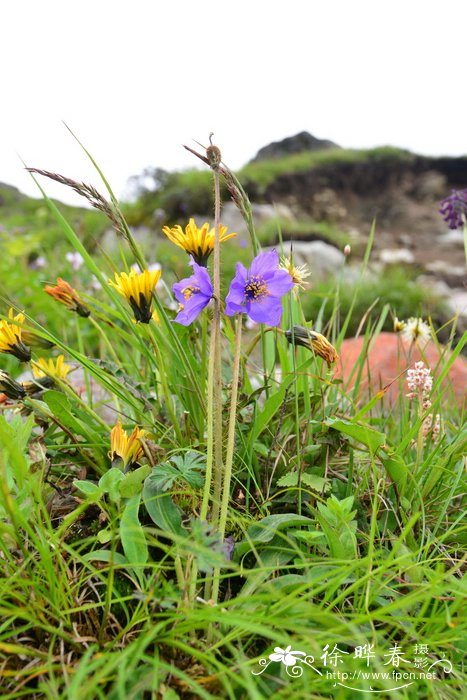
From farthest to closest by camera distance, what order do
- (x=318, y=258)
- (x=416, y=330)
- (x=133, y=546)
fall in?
(x=318, y=258), (x=416, y=330), (x=133, y=546)

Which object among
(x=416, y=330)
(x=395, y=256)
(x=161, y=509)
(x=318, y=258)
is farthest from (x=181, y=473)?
(x=395, y=256)

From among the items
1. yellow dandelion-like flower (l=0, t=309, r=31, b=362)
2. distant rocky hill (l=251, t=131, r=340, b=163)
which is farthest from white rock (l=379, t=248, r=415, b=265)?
yellow dandelion-like flower (l=0, t=309, r=31, b=362)

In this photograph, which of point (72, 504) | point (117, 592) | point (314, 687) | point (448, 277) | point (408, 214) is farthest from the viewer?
point (408, 214)

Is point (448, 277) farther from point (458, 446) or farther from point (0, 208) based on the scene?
point (0, 208)

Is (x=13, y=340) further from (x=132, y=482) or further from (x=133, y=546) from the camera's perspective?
(x=133, y=546)

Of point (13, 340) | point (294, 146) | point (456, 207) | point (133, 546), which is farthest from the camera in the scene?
point (294, 146)

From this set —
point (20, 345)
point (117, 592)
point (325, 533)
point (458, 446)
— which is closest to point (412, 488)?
point (458, 446)

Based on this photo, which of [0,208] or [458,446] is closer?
[458,446]

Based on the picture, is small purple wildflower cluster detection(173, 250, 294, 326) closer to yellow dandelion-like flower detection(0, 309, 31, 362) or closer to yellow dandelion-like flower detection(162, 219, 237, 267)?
yellow dandelion-like flower detection(162, 219, 237, 267)
